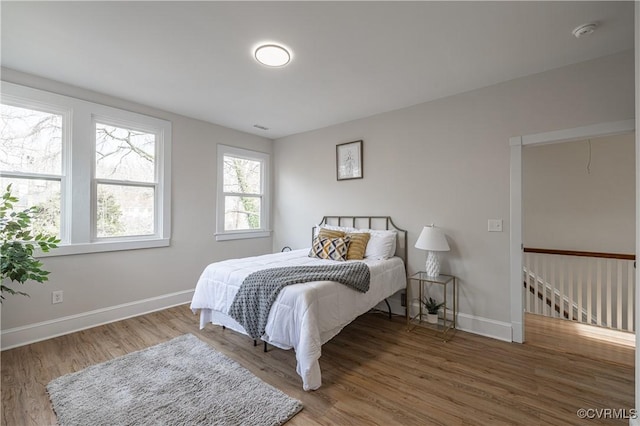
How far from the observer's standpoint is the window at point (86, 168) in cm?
260

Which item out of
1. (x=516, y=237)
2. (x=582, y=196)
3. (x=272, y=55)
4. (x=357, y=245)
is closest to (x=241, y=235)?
(x=357, y=245)

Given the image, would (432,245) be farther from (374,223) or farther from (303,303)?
(303,303)

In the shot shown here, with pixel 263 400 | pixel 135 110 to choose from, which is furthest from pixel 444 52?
pixel 135 110

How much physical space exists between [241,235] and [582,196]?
5252 mm

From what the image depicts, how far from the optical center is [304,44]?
6.91 feet

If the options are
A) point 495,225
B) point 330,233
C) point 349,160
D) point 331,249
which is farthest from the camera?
point 349,160

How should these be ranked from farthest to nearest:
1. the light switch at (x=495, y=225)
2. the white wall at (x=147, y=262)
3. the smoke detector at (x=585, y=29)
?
the light switch at (x=495, y=225) < the white wall at (x=147, y=262) < the smoke detector at (x=585, y=29)

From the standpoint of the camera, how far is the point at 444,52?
7.30ft

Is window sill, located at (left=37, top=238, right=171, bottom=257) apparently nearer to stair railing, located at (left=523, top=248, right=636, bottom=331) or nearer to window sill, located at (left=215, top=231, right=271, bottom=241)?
window sill, located at (left=215, top=231, right=271, bottom=241)

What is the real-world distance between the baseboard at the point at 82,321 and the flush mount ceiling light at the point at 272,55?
3085mm

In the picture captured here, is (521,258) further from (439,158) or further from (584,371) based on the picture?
(439,158)

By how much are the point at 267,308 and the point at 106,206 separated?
244cm

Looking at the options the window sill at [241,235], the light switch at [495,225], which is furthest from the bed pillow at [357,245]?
the window sill at [241,235]

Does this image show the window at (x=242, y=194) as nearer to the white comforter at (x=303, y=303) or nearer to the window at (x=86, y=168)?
the window at (x=86, y=168)
